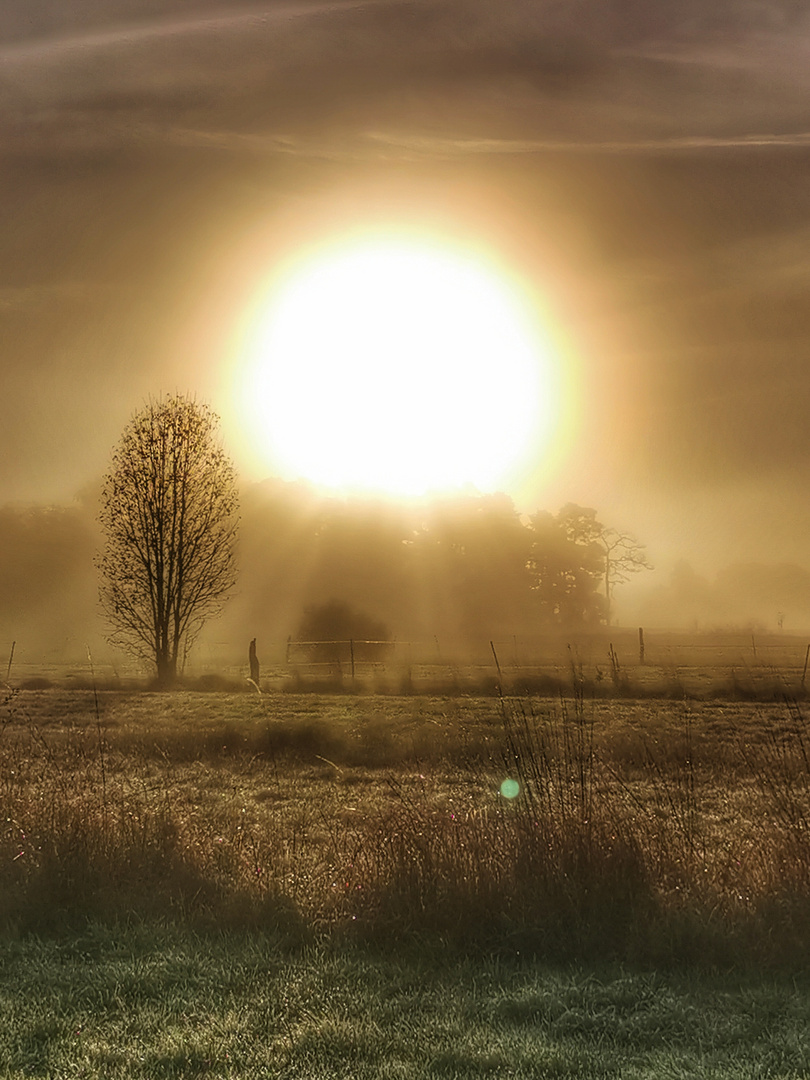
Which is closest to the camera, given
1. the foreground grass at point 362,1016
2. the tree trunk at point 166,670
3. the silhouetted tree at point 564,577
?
the foreground grass at point 362,1016

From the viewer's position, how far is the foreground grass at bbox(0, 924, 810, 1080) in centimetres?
490

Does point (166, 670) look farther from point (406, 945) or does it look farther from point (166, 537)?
point (406, 945)

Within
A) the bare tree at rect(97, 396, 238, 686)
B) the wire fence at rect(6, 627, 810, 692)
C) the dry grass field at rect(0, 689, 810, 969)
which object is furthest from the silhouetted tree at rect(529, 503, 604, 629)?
the dry grass field at rect(0, 689, 810, 969)

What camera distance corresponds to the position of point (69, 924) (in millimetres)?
6984

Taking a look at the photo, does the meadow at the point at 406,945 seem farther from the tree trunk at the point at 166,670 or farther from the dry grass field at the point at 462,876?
the tree trunk at the point at 166,670

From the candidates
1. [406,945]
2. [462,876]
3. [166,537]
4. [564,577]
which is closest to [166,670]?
[166,537]

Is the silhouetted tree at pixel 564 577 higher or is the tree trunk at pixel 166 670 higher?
the silhouetted tree at pixel 564 577

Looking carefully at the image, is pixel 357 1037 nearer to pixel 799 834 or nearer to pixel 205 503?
pixel 799 834

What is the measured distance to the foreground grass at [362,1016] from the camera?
4902mm

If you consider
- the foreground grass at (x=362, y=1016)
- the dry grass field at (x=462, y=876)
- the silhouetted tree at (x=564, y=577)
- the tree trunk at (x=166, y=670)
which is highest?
the silhouetted tree at (x=564, y=577)

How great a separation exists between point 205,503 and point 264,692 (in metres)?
7.10

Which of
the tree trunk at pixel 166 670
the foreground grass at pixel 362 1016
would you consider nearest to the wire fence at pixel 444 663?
the tree trunk at pixel 166 670

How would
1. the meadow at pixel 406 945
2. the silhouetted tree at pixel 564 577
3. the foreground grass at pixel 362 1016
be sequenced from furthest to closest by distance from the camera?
the silhouetted tree at pixel 564 577
the meadow at pixel 406 945
the foreground grass at pixel 362 1016

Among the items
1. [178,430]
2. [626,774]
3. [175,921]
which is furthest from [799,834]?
[178,430]
